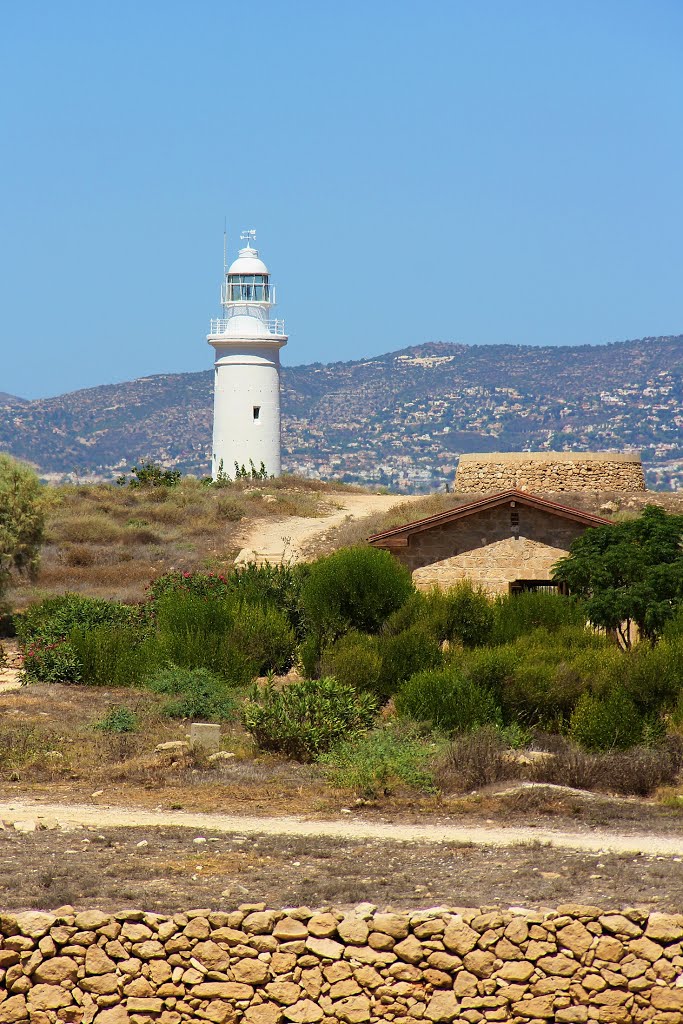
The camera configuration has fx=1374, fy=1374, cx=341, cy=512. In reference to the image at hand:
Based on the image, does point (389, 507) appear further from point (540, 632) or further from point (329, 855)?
point (329, 855)

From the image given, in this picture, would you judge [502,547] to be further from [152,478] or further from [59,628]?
[152,478]

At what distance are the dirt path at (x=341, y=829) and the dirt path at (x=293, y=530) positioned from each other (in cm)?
2441

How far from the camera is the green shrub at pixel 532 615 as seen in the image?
21969 mm

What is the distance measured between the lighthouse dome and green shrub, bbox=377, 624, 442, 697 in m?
36.2

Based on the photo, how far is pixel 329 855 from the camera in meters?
12.1

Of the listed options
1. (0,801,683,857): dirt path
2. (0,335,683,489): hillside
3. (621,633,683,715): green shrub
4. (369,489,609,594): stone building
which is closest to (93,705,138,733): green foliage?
(0,801,683,857): dirt path

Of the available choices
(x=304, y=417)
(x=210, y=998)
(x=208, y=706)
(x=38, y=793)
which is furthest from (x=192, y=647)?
(x=304, y=417)

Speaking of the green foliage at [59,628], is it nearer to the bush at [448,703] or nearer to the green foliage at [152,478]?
the bush at [448,703]

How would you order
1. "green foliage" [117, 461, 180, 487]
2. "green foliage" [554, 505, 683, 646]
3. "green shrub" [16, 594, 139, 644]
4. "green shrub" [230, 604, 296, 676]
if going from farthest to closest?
"green foliage" [117, 461, 180, 487], "green shrub" [16, 594, 139, 644], "green shrub" [230, 604, 296, 676], "green foliage" [554, 505, 683, 646]

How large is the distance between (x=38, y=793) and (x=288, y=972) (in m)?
5.94

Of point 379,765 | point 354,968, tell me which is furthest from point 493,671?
point 354,968

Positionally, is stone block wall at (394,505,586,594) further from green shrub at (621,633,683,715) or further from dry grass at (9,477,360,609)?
dry grass at (9,477,360,609)

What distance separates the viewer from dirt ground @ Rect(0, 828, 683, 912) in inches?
418

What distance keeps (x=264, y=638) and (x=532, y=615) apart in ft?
15.5
